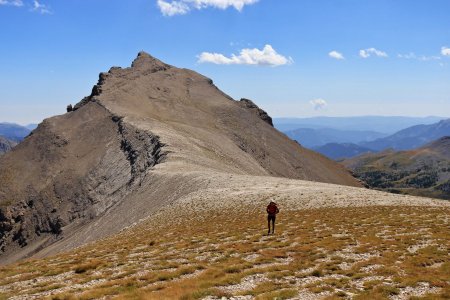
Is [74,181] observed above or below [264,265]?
above

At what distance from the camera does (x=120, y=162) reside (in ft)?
370

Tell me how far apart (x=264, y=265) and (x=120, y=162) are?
311 ft

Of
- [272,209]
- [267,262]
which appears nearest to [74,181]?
[272,209]

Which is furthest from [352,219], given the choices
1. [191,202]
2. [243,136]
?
[243,136]

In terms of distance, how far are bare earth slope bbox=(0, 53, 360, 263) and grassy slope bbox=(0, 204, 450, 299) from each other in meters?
31.1

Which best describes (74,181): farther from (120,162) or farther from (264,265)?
(264,265)

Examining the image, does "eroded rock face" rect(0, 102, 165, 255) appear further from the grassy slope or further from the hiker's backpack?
the grassy slope

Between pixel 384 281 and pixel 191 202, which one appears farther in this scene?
pixel 191 202

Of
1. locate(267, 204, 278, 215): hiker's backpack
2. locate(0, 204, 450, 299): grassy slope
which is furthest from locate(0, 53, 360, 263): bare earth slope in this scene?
locate(0, 204, 450, 299): grassy slope

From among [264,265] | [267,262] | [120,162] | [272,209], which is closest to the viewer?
[264,265]

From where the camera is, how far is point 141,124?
420 ft

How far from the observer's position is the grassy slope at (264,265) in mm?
18484

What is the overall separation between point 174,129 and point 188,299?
371 feet

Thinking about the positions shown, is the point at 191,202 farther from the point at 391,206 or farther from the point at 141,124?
the point at 141,124
